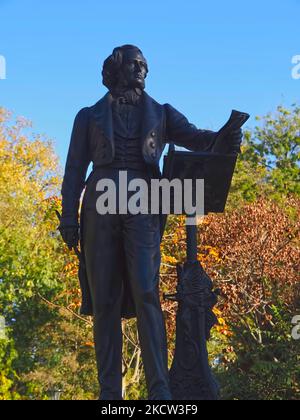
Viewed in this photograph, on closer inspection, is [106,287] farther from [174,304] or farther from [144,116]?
[174,304]

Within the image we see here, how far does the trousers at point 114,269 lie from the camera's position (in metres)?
6.84

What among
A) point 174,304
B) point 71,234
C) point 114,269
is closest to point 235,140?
point 114,269

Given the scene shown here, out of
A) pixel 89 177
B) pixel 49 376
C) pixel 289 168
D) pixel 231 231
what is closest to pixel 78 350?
pixel 49 376

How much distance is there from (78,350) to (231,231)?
7072mm

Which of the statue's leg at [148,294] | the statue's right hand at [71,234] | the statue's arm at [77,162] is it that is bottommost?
the statue's leg at [148,294]

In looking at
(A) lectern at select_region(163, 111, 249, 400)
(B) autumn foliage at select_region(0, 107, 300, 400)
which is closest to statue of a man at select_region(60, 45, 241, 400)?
(A) lectern at select_region(163, 111, 249, 400)

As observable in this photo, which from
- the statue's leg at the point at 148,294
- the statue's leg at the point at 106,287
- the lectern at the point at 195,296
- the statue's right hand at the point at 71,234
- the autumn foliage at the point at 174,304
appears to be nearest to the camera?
the statue's leg at the point at 148,294

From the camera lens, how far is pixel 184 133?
7.40 metres

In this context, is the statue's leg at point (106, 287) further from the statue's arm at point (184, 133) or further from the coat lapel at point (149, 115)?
the statue's arm at point (184, 133)

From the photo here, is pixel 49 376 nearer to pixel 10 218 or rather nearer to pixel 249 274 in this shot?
pixel 10 218

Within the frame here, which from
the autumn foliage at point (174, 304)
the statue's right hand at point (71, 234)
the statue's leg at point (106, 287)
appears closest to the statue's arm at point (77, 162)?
the statue's right hand at point (71, 234)

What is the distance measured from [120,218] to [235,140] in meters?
1.15

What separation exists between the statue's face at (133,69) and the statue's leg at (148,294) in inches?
47.0

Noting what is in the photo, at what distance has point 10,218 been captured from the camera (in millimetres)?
23734
